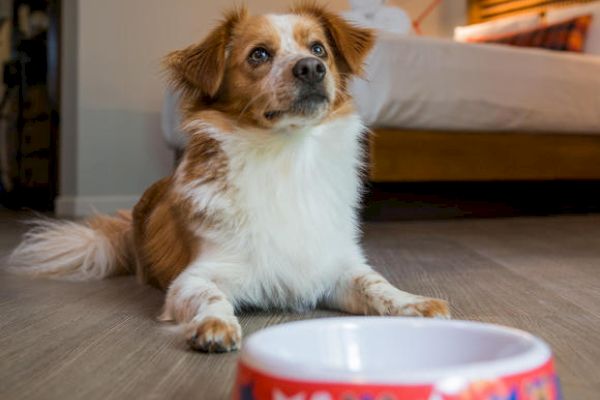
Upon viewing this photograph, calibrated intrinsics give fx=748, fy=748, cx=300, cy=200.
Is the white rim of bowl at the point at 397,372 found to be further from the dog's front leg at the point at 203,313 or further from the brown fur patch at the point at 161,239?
the brown fur patch at the point at 161,239

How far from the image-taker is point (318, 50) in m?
1.86

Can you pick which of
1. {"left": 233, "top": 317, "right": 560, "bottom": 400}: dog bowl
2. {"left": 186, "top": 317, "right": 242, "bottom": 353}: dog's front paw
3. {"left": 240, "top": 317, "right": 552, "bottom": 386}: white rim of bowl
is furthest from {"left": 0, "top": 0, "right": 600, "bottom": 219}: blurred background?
{"left": 240, "top": 317, "right": 552, "bottom": 386}: white rim of bowl

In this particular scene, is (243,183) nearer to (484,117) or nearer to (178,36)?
(484,117)

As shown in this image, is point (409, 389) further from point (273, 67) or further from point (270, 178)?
point (273, 67)

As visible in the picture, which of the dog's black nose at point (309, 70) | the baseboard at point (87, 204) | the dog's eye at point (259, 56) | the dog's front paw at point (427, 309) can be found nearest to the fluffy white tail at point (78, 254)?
the dog's eye at point (259, 56)

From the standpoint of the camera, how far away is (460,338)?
0.87 meters

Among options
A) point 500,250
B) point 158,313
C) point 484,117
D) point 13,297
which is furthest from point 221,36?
point 484,117

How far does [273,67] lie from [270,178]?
260 mm

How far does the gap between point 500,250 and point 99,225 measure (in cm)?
147

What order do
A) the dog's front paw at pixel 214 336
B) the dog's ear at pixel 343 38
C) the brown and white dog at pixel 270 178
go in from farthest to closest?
the dog's ear at pixel 343 38, the brown and white dog at pixel 270 178, the dog's front paw at pixel 214 336

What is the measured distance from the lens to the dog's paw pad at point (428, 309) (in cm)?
145

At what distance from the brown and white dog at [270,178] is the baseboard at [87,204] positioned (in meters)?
3.20

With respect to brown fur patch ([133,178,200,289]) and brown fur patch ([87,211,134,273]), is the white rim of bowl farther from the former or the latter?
brown fur patch ([87,211,134,273])

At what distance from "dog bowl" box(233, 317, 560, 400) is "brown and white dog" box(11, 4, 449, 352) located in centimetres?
56
